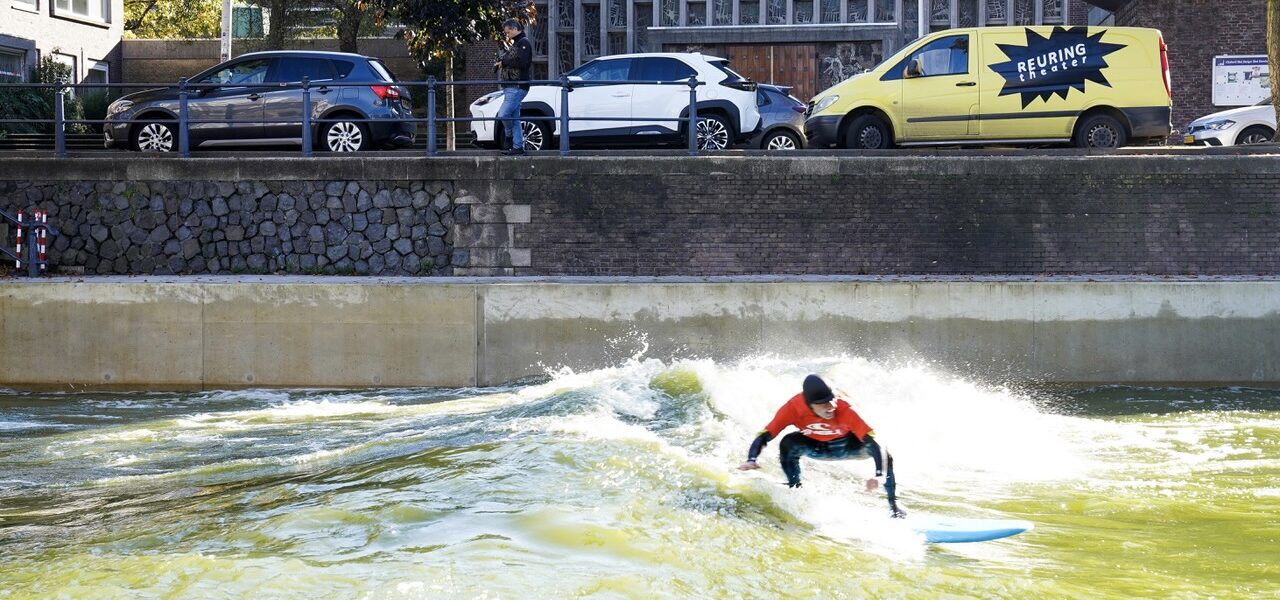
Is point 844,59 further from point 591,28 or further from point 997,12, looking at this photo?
point 591,28

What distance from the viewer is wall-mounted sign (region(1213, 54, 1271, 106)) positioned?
2423cm

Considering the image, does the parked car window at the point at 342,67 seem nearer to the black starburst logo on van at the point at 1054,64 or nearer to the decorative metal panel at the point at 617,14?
the black starburst logo on van at the point at 1054,64

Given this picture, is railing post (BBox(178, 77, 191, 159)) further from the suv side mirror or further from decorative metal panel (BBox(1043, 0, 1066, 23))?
decorative metal panel (BBox(1043, 0, 1066, 23))

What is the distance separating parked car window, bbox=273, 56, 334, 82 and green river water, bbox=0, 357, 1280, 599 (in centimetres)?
534

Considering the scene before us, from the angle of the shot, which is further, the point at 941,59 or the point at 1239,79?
the point at 1239,79

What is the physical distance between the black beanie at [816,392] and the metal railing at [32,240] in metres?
Answer: 11.5

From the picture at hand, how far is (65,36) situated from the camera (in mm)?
29703

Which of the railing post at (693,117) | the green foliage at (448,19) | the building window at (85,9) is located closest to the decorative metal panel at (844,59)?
the green foliage at (448,19)

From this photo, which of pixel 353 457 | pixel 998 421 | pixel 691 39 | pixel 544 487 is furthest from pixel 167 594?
pixel 691 39

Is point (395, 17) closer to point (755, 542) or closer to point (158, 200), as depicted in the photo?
point (158, 200)

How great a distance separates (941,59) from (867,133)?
4.44 feet

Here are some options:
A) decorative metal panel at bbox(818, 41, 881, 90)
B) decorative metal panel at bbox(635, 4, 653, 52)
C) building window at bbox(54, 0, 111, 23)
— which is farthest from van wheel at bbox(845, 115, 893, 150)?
building window at bbox(54, 0, 111, 23)

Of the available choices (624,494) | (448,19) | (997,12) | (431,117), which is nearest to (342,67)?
(431,117)

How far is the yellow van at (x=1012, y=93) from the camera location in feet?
54.9
